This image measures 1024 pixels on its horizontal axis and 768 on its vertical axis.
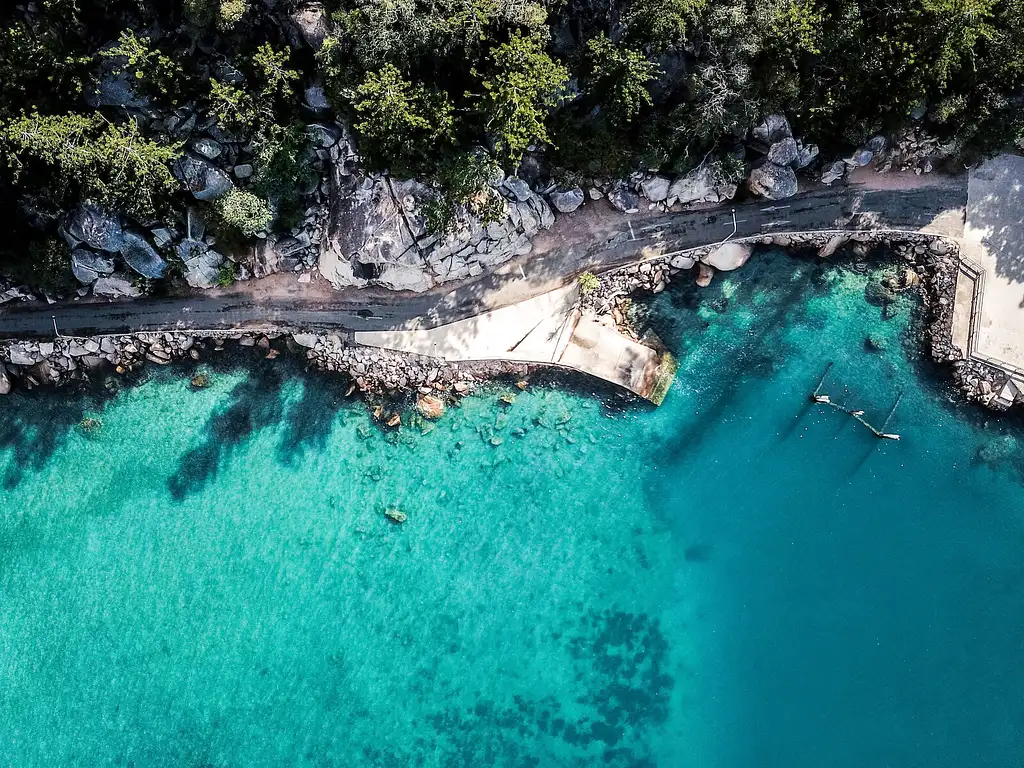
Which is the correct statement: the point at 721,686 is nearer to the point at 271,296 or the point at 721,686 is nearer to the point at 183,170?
the point at 271,296

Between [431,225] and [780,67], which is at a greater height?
[780,67]

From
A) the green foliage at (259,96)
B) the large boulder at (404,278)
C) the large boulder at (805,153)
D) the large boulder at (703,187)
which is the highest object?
the large boulder at (805,153)

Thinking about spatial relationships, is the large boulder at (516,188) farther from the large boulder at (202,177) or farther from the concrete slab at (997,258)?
the concrete slab at (997,258)

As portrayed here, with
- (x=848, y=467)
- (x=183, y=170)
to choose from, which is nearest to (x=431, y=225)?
(x=183, y=170)

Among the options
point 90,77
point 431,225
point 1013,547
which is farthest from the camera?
point 1013,547

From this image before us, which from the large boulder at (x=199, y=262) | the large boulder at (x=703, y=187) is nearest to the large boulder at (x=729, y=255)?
the large boulder at (x=703, y=187)

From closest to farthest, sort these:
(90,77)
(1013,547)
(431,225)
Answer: (90,77)
(431,225)
(1013,547)
